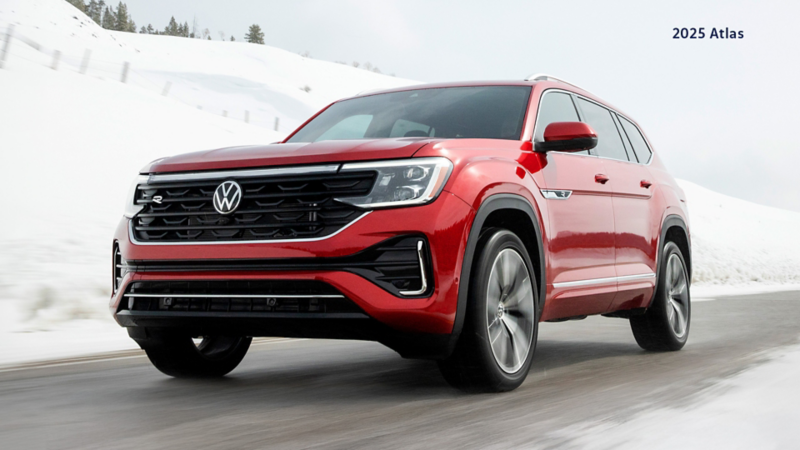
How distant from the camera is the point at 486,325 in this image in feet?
15.4

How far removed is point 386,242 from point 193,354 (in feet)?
6.21

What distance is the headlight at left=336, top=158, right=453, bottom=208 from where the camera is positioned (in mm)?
4371

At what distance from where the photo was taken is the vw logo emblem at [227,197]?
4598mm

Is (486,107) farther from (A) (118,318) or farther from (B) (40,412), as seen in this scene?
(B) (40,412)

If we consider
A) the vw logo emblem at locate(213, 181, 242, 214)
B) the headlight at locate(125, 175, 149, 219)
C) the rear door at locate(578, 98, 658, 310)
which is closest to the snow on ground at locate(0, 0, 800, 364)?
the headlight at locate(125, 175, 149, 219)

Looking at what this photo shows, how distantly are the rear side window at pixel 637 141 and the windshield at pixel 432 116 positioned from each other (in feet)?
5.59

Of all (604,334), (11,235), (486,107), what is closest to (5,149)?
(11,235)

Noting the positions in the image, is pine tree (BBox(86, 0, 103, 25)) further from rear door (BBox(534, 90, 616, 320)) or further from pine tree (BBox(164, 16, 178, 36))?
rear door (BBox(534, 90, 616, 320))

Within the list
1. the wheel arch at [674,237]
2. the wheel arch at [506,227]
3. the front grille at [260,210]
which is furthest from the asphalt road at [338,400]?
the front grille at [260,210]

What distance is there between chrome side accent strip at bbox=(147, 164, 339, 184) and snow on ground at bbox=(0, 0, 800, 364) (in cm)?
289

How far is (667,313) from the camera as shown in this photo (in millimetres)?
7195

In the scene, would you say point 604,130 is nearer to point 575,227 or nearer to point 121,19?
point 575,227

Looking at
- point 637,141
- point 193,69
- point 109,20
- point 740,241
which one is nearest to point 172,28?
point 109,20

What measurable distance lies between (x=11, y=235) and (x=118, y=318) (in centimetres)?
803
